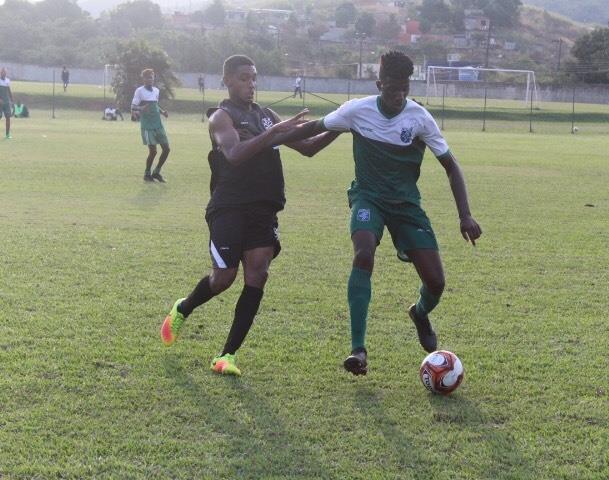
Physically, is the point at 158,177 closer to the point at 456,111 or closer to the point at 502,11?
the point at 456,111

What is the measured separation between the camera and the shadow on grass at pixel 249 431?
4.21 metres

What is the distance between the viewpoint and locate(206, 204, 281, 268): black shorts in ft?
19.3

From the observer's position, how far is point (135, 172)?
60.2 ft

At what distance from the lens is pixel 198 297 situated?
20.1 feet

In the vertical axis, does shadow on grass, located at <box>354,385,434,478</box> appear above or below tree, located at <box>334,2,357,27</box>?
below

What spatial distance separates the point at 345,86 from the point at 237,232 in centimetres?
7489

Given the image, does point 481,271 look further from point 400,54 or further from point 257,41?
point 257,41

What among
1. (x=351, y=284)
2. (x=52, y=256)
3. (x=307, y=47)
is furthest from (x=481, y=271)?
(x=307, y=47)

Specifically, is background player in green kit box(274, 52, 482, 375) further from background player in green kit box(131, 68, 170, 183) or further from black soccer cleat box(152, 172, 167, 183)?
black soccer cleat box(152, 172, 167, 183)

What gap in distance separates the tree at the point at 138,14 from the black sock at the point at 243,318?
17464 centimetres

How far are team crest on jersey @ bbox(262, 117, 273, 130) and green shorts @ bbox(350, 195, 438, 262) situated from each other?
0.83 meters

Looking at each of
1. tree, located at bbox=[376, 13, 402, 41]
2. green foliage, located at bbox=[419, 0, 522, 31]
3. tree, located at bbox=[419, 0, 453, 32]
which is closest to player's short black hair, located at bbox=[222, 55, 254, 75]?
tree, located at bbox=[376, 13, 402, 41]

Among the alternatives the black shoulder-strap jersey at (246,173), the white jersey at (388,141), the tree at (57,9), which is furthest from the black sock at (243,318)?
the tree at (57,9)

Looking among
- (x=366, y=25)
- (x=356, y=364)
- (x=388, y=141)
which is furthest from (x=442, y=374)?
(x=366, y=25)
